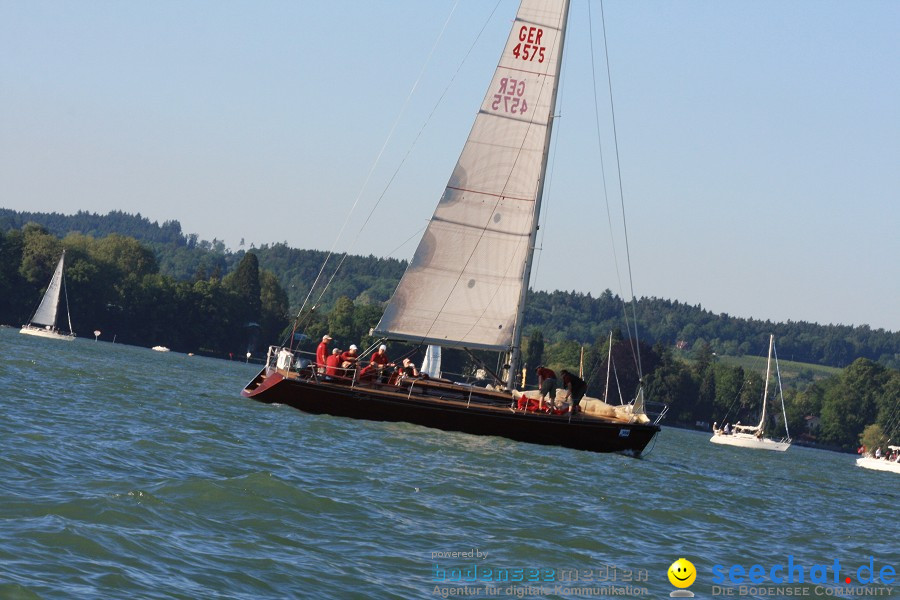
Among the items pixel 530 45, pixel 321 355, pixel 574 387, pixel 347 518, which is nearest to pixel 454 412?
pixel 574 387

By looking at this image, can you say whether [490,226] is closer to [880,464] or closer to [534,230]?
[534,230]

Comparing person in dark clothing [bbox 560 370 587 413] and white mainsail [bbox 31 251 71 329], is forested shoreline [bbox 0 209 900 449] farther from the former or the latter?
person in dark clothing [bbox 560 370 587 413]

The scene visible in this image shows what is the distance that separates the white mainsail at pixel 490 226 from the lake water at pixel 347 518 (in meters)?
4.08

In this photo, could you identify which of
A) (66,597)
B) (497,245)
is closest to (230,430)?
(497,245)

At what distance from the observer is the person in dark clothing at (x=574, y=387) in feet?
94.5

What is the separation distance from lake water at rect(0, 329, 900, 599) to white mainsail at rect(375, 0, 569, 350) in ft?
13.4

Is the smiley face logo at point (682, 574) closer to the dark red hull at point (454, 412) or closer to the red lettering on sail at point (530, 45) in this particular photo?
the dark red hull at point (454, 412)

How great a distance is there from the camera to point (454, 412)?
28.0 m

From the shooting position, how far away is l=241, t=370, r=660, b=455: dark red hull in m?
→ 28.0

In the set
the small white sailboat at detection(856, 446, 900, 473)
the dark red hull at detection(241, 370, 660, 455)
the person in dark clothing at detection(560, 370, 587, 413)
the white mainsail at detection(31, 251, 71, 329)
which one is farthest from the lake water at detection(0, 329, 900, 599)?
the white mainsail at detection(31, 251, 71, 329)

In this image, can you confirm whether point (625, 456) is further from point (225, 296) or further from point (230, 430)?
point (225, 296)

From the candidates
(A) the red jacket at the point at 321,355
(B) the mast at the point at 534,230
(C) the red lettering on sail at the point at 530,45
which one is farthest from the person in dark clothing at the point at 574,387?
(C) the red lettering on sail at the point at 530,45

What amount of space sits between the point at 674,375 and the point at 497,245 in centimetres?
11447

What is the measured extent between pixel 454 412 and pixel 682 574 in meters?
14.6
